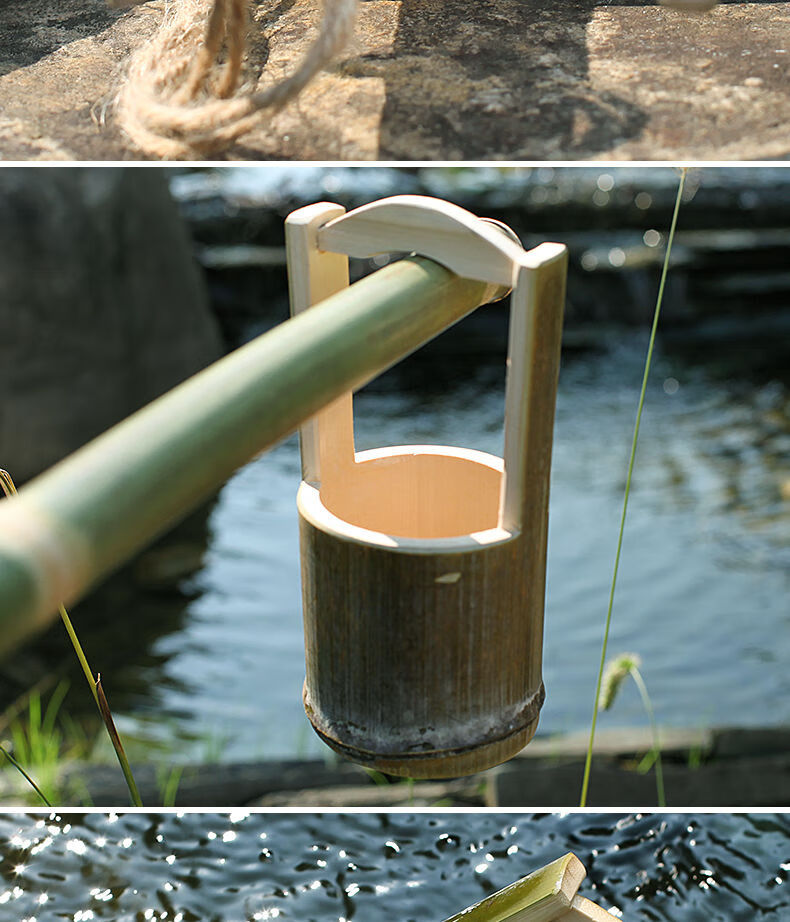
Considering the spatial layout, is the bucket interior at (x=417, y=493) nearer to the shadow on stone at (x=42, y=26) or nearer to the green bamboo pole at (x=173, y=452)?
the green bamboo pole at (x=173, y=452)

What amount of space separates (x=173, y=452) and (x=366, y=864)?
542 millimetres

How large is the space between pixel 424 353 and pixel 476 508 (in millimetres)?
3909

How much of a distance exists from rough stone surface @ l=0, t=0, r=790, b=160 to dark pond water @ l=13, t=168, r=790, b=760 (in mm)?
1131

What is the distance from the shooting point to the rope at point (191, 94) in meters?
0.83

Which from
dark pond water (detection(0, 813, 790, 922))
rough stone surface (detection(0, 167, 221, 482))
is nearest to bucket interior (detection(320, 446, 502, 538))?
dark pond water (detection(0, 813, 790, 922))

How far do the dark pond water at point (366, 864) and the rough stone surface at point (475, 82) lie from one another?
0.60 m

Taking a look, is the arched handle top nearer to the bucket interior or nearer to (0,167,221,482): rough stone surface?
the bucket interior

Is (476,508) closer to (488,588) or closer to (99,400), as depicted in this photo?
(488,588)

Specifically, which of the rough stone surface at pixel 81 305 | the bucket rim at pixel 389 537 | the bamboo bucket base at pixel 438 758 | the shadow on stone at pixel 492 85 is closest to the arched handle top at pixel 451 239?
the bucket rim at pixel 389 537

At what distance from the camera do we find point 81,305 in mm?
2768

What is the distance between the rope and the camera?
832 millimetres

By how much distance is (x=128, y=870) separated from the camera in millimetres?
740

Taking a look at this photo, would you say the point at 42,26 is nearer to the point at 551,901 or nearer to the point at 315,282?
the point at 315,282

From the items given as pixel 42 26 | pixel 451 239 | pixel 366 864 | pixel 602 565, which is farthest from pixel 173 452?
pixel 602 565
